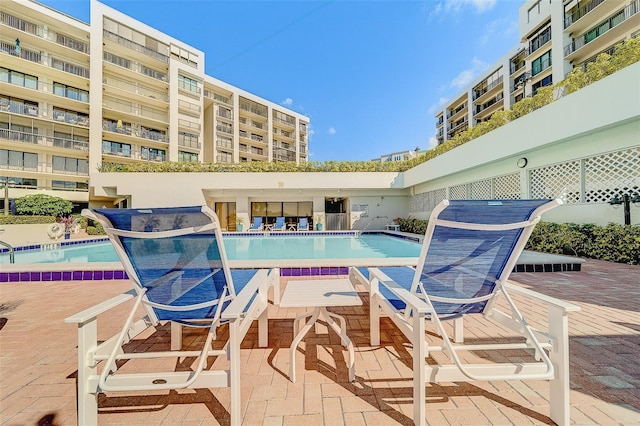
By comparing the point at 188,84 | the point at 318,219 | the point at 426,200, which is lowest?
the point at 318,219

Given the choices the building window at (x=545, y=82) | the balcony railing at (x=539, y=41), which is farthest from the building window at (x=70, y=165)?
the balcony railing at (x=539, y=41)

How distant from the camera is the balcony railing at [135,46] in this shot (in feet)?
69.0

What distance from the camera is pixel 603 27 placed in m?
16.4

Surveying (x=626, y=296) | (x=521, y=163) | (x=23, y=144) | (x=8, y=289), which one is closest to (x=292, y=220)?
(x=521, y=163)

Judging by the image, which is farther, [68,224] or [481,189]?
[68,224]

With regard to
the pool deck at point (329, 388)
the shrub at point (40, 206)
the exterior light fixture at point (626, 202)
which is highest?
the shrub at point (40, 206)

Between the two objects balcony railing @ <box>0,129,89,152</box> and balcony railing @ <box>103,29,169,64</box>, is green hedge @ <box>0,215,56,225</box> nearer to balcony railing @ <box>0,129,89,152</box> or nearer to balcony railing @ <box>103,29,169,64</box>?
balcony railing @ <box>0,129,89,152</box>

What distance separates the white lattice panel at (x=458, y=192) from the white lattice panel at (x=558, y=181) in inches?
116

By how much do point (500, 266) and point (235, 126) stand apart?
30343 millimetres

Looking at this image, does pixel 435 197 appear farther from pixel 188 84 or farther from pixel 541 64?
pixel 188 84

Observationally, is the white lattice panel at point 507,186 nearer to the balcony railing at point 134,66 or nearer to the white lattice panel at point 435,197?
the white lattice panel at point 435,197

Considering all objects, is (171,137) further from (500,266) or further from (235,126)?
(500,266)

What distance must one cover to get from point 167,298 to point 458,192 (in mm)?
11657

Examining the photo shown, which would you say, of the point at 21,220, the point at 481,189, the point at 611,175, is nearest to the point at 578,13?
the point at 481,189
